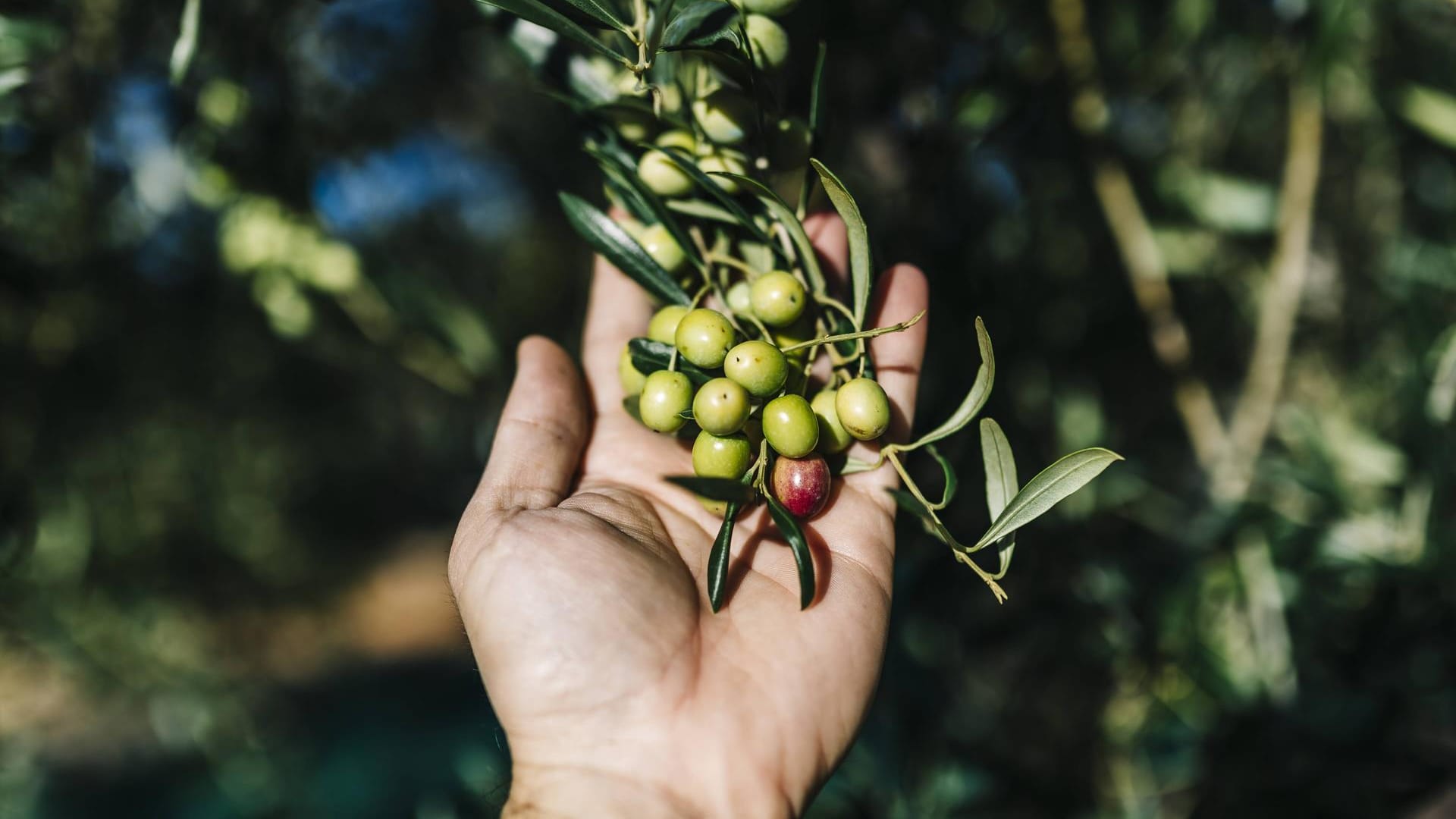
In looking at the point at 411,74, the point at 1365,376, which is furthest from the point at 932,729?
the point at 411,74

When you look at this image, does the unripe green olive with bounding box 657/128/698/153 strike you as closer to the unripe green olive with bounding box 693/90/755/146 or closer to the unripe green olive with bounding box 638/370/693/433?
the unripe green olive with bounding box 693/90/755/146

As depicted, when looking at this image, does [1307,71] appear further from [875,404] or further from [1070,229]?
[875,404]

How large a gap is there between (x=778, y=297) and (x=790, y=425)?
169mm

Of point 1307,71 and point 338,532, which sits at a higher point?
point 1307,71

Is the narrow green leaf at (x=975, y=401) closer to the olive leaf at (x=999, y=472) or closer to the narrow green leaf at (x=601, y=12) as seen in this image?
the olive leaf at (x=999, y=472)

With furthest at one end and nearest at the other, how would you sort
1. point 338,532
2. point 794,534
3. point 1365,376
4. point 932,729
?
point 338,532
point 1365,376
point 932,729
point 794,534

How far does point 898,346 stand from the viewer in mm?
1258

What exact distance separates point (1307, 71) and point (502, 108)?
9.47ft

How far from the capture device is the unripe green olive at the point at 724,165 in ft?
3.58

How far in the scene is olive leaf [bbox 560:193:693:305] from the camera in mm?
1120

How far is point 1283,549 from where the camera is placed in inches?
65.3

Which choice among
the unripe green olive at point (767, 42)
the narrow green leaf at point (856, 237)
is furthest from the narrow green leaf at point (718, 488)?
the unripe green olive at point (767, 42)

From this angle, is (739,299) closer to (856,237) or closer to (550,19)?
(856,237)

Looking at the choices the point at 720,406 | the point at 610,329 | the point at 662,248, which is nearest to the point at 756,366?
the point at 720,406
